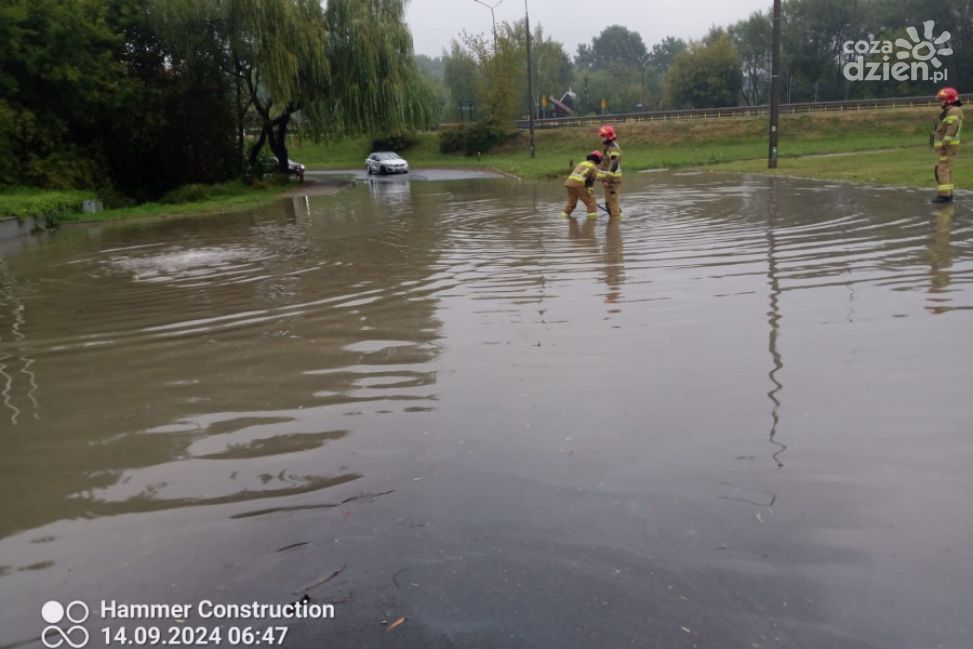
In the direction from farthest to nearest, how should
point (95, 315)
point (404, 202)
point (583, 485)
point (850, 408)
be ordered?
point (404, 202), point (95, 315), point (850, 408), point (583, 485)

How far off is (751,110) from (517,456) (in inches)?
2263

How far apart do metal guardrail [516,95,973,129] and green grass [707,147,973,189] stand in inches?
976

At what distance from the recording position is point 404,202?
25.0m

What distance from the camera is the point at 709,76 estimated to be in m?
81.9

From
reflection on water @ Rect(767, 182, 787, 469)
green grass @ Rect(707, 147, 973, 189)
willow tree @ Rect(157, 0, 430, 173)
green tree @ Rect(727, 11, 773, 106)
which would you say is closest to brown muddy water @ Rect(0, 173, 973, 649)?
reflection on water @ Rect(767, 182, 787, 469)

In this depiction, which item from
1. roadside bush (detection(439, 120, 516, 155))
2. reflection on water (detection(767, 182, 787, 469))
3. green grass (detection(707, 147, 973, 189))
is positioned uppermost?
roadside bush (detection(439, 120, 516, 155))

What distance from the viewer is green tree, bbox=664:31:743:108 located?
8188 centimetres

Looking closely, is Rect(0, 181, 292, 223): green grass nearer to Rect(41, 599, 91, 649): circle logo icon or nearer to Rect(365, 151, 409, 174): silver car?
Rect(365, 151, 409, 174): silver car

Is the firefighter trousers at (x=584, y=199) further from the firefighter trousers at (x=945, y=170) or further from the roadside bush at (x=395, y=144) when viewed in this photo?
the roadside bush at (x=395, y=144)

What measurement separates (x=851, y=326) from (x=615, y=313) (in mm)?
2043

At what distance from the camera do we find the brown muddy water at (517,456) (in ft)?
10.7

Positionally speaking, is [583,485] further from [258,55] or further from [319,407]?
[258,55]

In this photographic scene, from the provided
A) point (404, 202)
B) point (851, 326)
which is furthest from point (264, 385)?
point (404, 202)

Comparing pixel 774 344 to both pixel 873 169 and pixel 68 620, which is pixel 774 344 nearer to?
pixel 68 620
